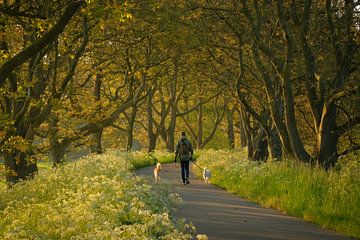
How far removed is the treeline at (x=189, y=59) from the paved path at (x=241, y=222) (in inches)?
182

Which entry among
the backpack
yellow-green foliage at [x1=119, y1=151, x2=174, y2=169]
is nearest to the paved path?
the backpack

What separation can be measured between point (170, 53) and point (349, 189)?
70.2 ft

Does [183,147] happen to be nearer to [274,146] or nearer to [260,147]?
[274,146]

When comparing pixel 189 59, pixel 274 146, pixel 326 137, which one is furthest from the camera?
pixel 189 59

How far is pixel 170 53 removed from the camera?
3394 centimetres

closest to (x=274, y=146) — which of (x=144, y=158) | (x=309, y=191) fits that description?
(x=309, y=191)

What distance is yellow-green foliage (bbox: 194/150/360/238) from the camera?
41.9 feet

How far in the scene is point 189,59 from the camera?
3247 centimetres

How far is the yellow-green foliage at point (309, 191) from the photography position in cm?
1277

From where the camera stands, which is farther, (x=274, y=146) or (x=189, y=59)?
(x=189, y=59)

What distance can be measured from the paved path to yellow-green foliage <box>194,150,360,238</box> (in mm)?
347

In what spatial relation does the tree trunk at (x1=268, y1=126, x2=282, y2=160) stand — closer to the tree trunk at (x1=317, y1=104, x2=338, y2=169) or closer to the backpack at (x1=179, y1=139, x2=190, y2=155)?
the backpack at (x1=179, y1=139, x2=190, y2=155)

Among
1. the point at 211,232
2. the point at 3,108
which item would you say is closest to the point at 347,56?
the point at 211,232

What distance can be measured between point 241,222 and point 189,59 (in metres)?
20.2
